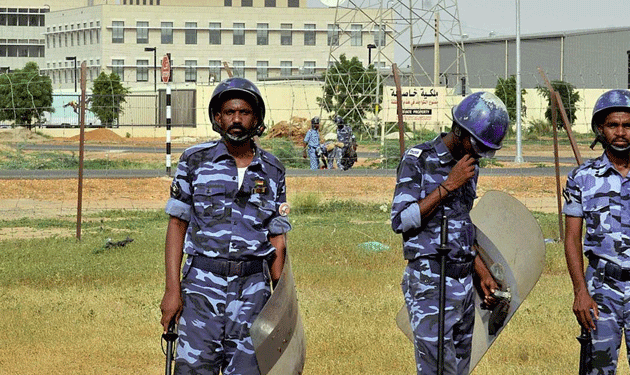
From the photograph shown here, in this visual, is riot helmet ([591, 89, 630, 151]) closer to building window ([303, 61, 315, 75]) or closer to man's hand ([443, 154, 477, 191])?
man's hand ([443, 154, 477, 191])

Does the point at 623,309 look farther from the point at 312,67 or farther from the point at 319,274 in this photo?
the point at 312,67

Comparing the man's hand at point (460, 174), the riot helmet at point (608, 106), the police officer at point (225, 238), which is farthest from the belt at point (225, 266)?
the riot helmet at point (608, 106)

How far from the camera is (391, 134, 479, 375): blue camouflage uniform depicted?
4977 mm

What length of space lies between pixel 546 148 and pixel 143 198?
27.8 metres

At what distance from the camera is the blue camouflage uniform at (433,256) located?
4.98m

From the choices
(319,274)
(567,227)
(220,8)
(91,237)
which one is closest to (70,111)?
(220,8)

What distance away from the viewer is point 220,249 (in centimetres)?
480

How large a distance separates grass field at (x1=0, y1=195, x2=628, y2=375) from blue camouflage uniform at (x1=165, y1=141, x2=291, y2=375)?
2795 millimetres

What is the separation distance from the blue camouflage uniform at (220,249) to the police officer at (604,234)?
1453 millimetres

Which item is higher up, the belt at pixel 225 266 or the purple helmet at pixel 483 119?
the purple helmet at pixel 483 119

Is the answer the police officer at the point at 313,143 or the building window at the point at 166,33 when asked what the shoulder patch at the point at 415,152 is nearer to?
the police officer at the point at 313,143

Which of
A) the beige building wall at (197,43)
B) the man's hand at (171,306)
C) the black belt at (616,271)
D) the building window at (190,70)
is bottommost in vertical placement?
the man's hand at (171,306)

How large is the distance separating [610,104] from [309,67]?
304ft

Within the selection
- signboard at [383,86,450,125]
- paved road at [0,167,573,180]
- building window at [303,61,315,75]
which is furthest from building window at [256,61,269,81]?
paved road at [0,167,573,180]
